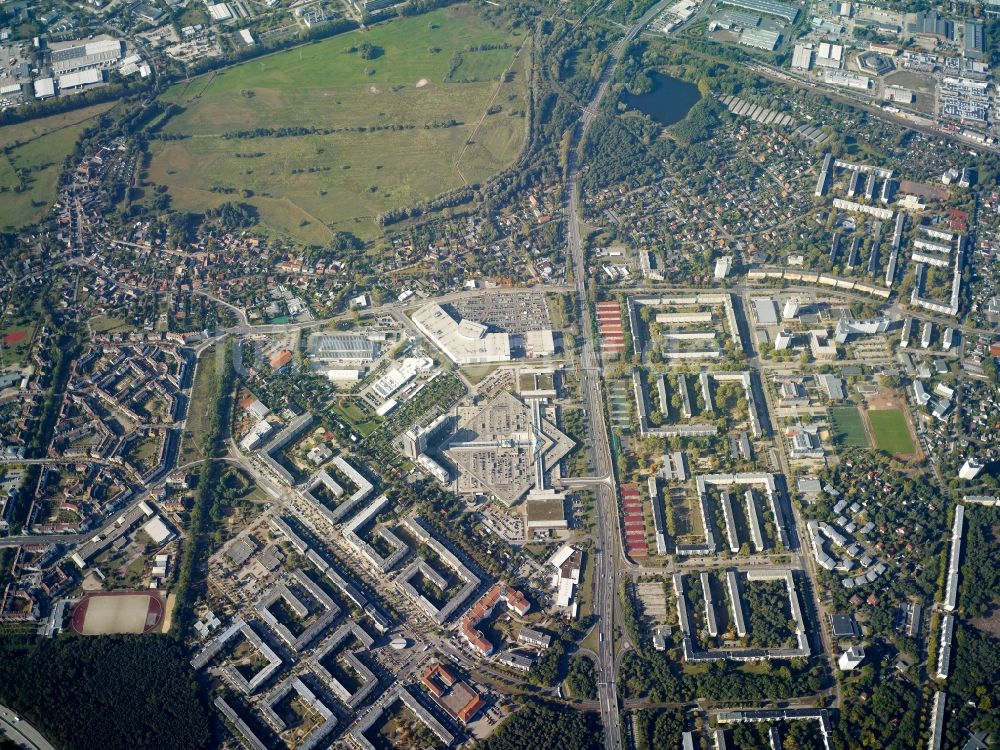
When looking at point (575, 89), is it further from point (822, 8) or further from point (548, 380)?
point (548, 380)

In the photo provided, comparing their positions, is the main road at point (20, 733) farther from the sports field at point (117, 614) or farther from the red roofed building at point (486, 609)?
the red roofed building at point (486, 609)

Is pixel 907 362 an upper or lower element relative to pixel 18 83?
lower

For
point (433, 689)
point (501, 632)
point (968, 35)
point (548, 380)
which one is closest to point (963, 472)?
point (548, 380)

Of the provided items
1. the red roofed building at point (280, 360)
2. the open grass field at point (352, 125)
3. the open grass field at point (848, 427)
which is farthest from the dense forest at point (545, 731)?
the open grass field at point (352, 125)

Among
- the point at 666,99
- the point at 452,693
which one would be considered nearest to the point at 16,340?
the point at 452,693

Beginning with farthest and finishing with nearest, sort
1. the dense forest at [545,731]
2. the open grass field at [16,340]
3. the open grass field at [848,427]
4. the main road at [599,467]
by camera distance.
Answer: the open grass field at [16,340], the open grass field at [848,427], the main road at [599,467], the dense forest at [545,731]

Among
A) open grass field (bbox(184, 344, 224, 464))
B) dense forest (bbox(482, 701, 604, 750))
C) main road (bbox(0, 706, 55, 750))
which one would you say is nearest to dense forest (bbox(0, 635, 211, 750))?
main road (bbox(0, 706, 55, 750))

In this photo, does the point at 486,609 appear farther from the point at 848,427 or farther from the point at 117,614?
the point at 848,427
